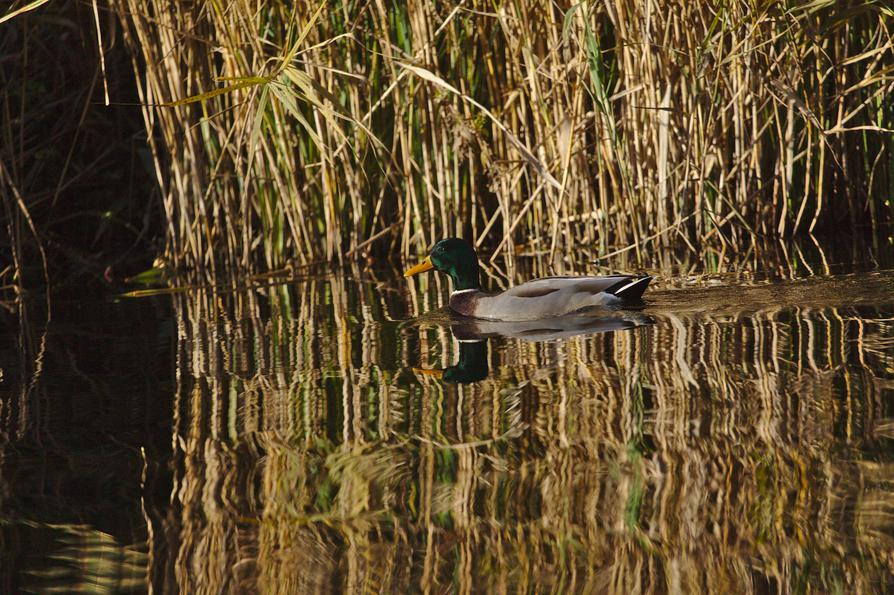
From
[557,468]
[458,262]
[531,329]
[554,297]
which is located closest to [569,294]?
[554,297]

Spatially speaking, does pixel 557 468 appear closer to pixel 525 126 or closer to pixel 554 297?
pixel 554 297

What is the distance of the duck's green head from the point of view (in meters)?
5.57

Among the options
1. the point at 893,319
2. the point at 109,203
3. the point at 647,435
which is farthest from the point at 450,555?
the point at 109,203

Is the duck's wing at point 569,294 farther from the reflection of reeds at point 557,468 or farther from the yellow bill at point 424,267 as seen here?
the yellow bill at point 424,267

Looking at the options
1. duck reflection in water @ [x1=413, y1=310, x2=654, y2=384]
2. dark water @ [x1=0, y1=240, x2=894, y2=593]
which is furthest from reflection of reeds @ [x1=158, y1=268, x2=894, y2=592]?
duck reflection in water @ [x1=413, y1=310, x2=654, y2=384]

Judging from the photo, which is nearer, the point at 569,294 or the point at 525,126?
the point at 569,294

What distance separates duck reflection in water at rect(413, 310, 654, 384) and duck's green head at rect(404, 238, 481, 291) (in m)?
0.42

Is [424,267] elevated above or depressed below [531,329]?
above

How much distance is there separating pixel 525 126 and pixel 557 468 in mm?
4269

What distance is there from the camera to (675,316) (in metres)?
4.71

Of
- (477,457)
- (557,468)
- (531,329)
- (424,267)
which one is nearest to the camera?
(557,468)

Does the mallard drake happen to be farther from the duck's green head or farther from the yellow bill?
the yellow bill

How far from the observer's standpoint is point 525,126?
6.75 meters

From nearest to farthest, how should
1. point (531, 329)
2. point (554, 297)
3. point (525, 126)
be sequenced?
point (531, 329) → point (554, 297) → point (525, 126)
